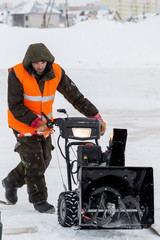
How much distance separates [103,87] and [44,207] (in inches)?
626

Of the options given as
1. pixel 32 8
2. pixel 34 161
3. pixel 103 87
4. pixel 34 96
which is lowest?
pixel 32 8

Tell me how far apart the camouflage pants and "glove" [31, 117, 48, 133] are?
0.26m

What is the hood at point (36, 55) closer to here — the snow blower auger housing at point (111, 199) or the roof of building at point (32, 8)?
the snow blower auger housing at point (111, 199)

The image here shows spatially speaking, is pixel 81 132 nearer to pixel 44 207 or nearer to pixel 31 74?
pixel 31 74

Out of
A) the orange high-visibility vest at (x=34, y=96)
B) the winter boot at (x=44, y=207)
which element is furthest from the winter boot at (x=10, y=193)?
the orange high-visibility vest at (x=34, y=96)

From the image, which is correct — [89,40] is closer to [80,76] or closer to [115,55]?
[115,55]

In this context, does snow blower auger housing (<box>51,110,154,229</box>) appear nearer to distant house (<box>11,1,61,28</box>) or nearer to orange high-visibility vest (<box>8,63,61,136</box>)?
orange high-visibility vest (<box>8,63,61,136</box>)

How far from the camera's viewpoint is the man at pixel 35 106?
4.25m

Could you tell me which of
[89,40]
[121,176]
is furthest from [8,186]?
[89,40]

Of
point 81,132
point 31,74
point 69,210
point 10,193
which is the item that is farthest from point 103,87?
point 69,210

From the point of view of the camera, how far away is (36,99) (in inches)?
174

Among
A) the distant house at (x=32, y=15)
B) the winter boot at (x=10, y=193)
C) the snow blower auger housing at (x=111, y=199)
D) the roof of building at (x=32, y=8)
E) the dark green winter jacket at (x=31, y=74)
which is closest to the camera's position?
the snow blower auger housing at (x=111, y=199)

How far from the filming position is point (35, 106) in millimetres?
4461

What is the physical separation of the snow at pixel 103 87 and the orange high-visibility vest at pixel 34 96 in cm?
74
